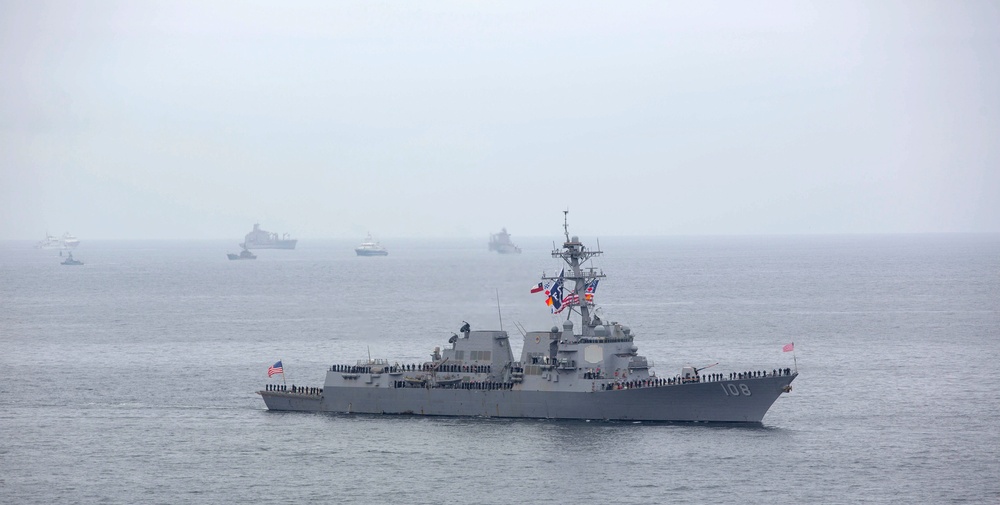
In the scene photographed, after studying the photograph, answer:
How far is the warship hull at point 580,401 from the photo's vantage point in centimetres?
6022

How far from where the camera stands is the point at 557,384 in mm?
62844

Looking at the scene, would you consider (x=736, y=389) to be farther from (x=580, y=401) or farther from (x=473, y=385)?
(x=473, y=385)

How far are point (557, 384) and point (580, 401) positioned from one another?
5.01 feet

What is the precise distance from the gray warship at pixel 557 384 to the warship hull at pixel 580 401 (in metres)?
0.05

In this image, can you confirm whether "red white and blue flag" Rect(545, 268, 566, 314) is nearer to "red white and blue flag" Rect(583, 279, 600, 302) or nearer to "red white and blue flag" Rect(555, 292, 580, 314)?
"red white and blue flag" Rect(555, 292, 580, 314)

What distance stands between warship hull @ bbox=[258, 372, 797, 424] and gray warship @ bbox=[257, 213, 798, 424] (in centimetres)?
5

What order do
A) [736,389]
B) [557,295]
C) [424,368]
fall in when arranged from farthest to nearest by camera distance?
[424,368]
[557,295]
[736,389]

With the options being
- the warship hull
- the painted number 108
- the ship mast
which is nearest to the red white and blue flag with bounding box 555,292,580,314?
the ship mast

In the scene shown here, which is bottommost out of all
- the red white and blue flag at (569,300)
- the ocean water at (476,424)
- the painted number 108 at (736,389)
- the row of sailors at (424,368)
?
the ocean water at (476,424)

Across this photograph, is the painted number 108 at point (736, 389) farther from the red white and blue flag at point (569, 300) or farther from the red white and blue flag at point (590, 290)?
the red white and blue flag at point (569, 300)

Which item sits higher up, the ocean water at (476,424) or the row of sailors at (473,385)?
the row of sailors at (473,385)

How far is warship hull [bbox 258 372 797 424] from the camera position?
198 feet

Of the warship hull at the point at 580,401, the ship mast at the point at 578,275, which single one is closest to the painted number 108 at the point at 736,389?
the warship hull at the point at 580,401

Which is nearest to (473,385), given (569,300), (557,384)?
(557,384)
